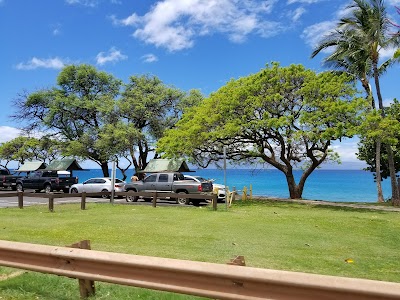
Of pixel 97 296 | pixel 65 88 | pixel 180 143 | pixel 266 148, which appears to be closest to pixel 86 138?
pixel 65 88

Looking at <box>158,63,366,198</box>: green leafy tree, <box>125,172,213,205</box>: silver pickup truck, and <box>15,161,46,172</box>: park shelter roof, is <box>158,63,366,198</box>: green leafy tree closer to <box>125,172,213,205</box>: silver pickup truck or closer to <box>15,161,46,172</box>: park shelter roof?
<box>125,172,213,205</box>: silver pickup truck

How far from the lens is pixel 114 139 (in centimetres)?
3788

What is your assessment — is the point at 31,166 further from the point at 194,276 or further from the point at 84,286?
the point at 194,276

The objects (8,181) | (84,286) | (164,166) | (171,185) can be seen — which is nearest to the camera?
(84,286)

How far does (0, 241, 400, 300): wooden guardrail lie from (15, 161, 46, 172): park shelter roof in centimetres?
4419

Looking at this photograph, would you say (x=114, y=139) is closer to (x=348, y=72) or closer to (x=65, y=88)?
(x=65, y=88)

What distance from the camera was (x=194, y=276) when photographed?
3.60 metres

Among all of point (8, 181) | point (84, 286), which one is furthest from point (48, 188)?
point (84, 286)

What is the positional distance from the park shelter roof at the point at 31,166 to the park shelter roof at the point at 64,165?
1774 millimetres

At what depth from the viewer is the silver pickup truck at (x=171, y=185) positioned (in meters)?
23.6

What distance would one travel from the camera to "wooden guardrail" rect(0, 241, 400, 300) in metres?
3.02

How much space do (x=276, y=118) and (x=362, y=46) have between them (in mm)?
7485

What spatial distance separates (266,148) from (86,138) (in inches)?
820

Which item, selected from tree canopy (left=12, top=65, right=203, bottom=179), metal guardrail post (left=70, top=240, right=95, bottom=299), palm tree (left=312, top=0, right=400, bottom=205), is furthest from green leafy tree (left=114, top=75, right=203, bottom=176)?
metal guardrail post (left=70, top=240, right=95, bottom=299)
